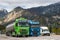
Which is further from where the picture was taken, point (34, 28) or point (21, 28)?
point (34, 28)

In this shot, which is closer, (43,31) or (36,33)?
(36,33)

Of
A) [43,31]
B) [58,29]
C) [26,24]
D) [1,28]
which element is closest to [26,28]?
[26,24]

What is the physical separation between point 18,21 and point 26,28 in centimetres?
186

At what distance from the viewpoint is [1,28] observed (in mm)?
88750

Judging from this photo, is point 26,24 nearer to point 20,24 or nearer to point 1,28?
point 20,24

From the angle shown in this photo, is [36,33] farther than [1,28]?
No

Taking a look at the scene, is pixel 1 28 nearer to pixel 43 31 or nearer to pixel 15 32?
pixel 43 31

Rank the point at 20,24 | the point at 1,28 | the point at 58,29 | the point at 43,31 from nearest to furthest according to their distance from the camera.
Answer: the point at 20,24 < the point at 43,31 < the point at 58,29 < the point at 1,28

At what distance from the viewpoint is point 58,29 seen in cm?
7619

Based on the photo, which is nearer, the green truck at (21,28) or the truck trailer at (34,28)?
the green truck at (21,28)

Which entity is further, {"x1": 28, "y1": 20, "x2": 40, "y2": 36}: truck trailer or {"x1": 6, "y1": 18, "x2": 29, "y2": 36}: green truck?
{"x1": 28, "y1": 20, "x2": 40, "y2": 36}: truck trailer

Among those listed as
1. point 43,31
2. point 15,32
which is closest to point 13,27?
point 15,32

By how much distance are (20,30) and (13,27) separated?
1.38 m

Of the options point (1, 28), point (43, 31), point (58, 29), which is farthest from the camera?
point (1, 28)
